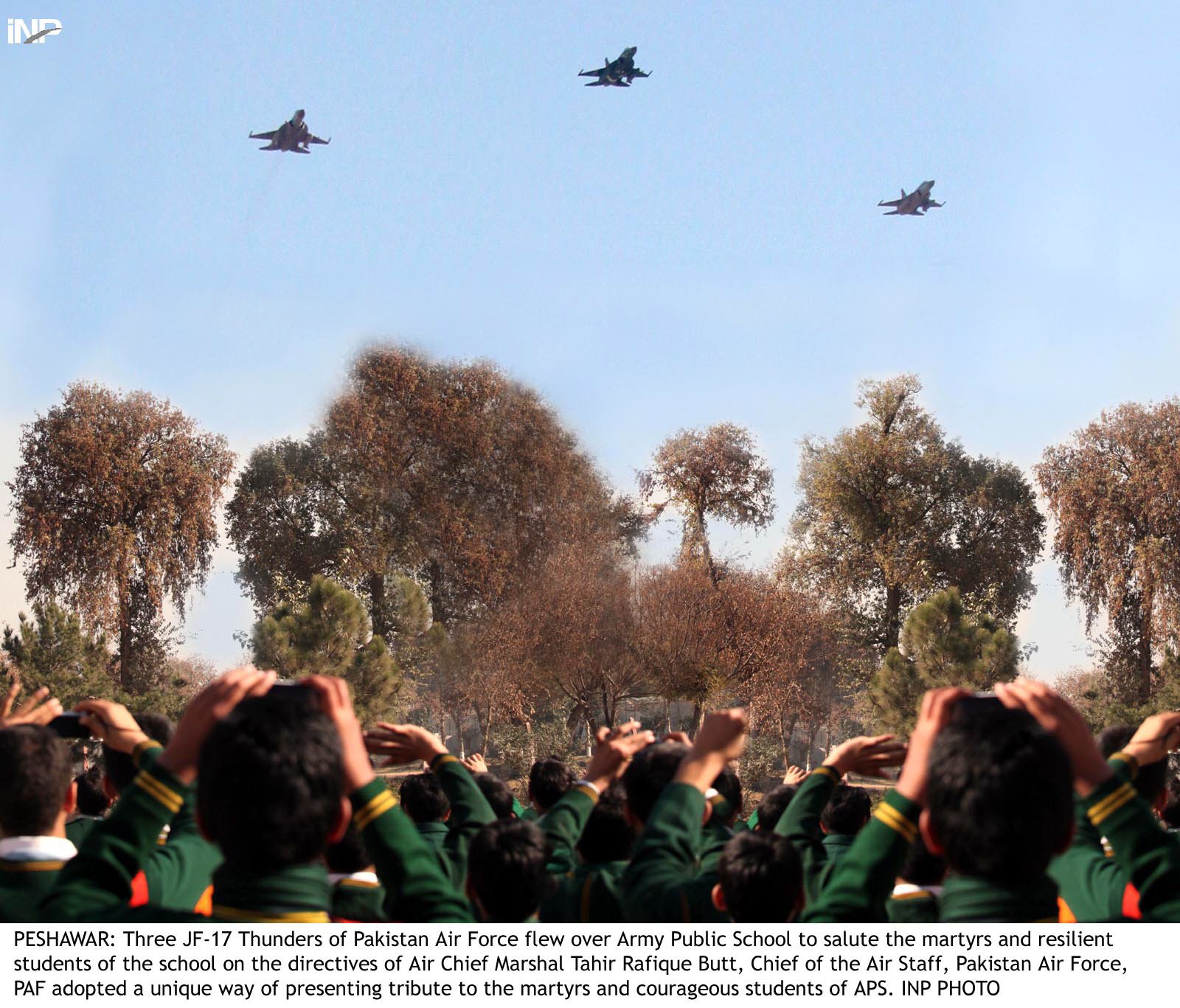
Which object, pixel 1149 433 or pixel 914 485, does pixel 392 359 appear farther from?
pixel 1149 433

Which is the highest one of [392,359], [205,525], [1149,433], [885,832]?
[392,359]

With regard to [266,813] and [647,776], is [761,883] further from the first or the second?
[266,813]

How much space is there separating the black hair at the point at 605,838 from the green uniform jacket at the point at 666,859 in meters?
1.28

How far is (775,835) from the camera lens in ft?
13.5

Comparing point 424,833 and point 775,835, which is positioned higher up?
point 775,835

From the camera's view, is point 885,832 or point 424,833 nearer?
point 885,832

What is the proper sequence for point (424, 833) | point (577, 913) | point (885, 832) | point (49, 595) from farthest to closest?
1. point (49, 595)
2. point (424, 833)
3. point (577, 913)
4. point (885, 832)

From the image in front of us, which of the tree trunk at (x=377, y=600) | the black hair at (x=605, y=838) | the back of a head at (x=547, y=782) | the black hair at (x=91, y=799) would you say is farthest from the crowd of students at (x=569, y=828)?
the tree trunk at (x=377, y=600)

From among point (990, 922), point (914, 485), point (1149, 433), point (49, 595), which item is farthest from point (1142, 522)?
point (990, 922)

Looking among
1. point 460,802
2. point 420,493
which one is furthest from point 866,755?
point 420,493

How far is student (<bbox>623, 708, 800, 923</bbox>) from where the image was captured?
349cm

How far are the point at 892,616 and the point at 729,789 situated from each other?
41.0 m

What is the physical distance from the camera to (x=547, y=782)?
7.24 m
